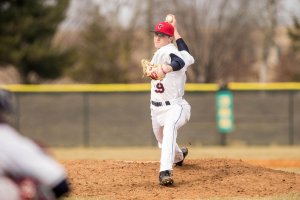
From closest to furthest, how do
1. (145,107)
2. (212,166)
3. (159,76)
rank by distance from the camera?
1. (159,76)
2. (212,166)
3. (145,107)

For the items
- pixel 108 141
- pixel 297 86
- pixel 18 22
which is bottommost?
pixel 108 141

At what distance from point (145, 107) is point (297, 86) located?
3.91m

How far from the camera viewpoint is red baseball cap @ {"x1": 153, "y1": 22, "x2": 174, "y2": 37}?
8.29m

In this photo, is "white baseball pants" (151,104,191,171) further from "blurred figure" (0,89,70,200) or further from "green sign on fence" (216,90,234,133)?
"green sign on fence" (216,90,234,133)

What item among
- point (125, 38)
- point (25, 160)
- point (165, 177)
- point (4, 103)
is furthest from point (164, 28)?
point (125, 38)

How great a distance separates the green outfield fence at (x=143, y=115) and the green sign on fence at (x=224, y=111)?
0.11 meters

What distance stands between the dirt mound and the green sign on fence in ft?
35.3

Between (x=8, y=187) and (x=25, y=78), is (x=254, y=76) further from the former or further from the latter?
(x=8, y=187)

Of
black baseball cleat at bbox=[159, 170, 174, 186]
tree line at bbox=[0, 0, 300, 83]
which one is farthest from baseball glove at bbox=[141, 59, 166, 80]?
tree line at bbox=[0, 0, 300, 83]

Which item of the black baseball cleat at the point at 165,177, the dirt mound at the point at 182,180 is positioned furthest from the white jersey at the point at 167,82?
the dirt mound at the point at 182,180

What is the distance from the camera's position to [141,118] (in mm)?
20672

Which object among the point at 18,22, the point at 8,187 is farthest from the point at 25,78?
the point at 8,187

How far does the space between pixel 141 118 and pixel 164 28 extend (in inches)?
490

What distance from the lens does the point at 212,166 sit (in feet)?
31.2
